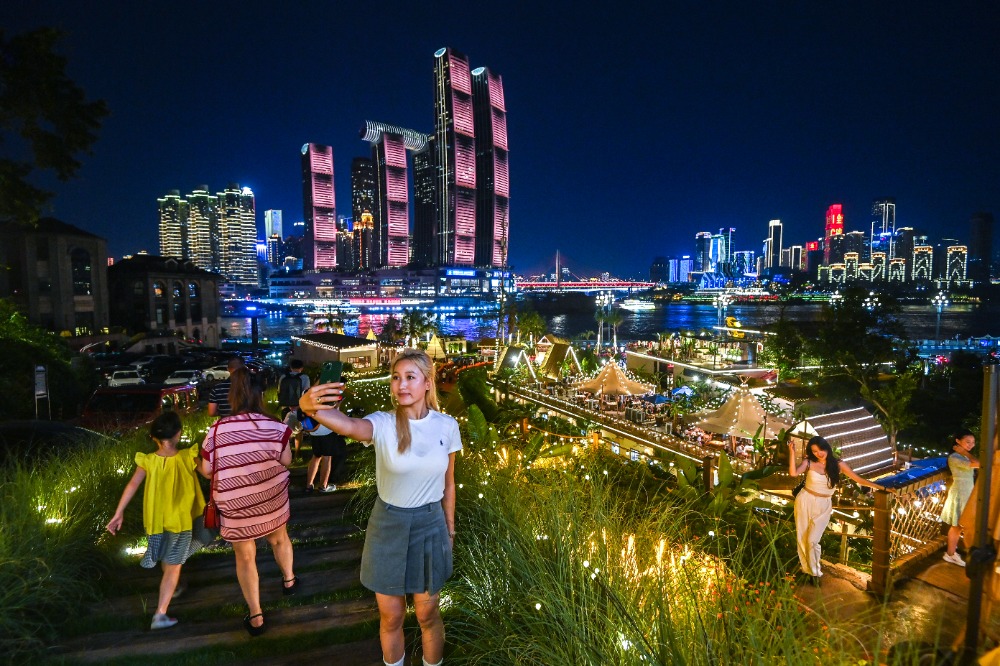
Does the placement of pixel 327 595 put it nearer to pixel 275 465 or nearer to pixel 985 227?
pixel 275 465

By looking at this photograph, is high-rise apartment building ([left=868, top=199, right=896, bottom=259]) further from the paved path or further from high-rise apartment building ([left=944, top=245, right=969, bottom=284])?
the paved path

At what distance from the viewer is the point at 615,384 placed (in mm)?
15203

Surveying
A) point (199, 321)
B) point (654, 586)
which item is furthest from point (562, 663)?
point (199, 321)

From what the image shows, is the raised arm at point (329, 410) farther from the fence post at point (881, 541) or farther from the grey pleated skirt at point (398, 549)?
the fence post at point (881, 541)

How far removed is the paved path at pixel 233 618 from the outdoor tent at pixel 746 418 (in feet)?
27.2

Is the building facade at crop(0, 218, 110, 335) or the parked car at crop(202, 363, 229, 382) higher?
the building facade at crop(0, 218, 110, 335)

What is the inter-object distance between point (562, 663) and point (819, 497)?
3.28 m

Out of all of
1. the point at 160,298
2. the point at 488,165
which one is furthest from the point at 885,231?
the point at 160,298

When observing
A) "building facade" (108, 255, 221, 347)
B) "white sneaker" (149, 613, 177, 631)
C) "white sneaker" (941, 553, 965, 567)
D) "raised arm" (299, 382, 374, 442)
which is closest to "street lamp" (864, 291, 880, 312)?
"white sneaker" (941, 553, 965, 567)

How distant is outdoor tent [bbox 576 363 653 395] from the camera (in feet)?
49.5

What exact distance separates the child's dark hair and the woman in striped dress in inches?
15.4

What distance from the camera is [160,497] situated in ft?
11.1

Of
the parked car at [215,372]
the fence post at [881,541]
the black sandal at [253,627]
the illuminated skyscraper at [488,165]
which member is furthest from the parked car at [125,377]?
the illuminated skyscraper at [488,165]

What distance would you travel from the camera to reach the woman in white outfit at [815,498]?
14.5 ft
